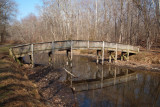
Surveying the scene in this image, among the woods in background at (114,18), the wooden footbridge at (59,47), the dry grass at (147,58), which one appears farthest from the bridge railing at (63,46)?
the woods in background at (114,18)

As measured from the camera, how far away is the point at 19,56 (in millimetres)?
12703

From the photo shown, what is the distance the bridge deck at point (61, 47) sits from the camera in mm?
12742

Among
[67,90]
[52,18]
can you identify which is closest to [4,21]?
[52,18]

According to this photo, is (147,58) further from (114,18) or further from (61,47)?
(114,18)

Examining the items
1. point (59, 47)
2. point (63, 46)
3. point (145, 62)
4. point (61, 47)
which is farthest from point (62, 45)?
point (145, 62)

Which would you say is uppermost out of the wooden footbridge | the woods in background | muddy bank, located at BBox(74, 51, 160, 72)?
the woods in background

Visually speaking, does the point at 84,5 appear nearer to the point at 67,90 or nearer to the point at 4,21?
the point at 4,21

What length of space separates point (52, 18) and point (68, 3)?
9.58 metres

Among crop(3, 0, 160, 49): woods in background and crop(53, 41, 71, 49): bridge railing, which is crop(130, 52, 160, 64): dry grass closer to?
crop(3, 0, 160, 49): woods in background

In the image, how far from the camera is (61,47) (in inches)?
607

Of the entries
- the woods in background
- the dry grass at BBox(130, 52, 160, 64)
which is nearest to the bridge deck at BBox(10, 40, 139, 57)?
the dry grass at BBox(130, 52, 160, 64)

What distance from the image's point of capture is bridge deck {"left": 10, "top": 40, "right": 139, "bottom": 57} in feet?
41.8

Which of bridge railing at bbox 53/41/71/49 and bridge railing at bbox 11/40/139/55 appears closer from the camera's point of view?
bridge railing at bbox 11/40/139/55

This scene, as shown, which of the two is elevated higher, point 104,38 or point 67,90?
point 104,38
